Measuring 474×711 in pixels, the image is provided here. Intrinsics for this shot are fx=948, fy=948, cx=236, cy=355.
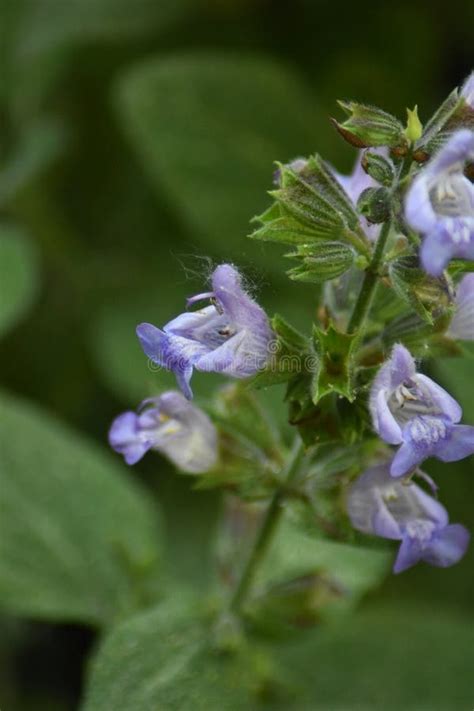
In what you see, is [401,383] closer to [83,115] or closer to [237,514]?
[237,514]

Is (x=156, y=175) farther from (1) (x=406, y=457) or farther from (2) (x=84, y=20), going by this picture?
(1) (x=406, y=457)

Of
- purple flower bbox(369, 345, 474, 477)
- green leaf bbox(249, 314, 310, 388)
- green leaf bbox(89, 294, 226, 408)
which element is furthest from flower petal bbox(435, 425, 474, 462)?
green leaf bbox(89, 294, 226, 408)

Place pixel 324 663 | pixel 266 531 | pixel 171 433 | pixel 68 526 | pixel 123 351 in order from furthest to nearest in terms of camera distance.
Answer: pixel 123 351, pixel 324 663, pixel 68 526, pixel 266 531, pixel 171 433

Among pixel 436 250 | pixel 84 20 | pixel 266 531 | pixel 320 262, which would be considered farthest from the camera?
pixel 84 20

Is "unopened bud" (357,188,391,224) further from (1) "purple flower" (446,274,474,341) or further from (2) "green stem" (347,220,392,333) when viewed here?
(1) "purple flower" (446,274,474,341)

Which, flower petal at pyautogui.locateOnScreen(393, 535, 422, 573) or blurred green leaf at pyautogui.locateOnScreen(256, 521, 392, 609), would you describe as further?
blurred green leaf at pyautogui.locateOnScreen(256, 521, 392, 609)

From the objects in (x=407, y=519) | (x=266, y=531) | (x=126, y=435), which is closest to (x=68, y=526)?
(x=266, y=531)

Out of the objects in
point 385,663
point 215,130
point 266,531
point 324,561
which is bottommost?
point 385,663
